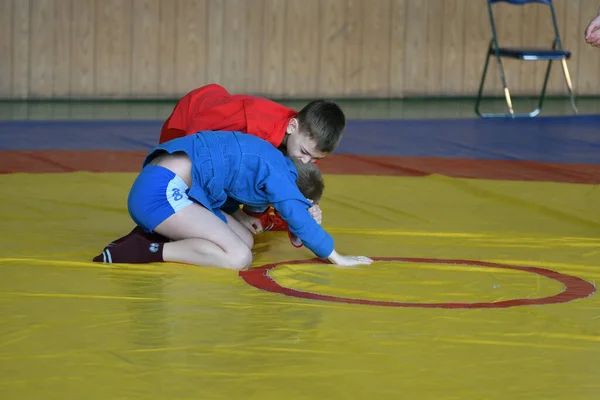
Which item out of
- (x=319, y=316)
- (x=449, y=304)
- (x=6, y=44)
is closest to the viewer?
(x=319, y=316)

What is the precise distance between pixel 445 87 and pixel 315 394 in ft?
25.4

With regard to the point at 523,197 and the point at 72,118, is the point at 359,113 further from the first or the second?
the point at 523,197

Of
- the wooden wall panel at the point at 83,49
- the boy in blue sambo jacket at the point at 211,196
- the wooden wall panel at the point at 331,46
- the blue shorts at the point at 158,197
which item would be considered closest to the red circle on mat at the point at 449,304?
→ the boy in blue sambo jacket at the point at 211,196

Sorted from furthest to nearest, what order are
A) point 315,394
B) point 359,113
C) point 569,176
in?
point 359,113
point 569,176
point 315,394

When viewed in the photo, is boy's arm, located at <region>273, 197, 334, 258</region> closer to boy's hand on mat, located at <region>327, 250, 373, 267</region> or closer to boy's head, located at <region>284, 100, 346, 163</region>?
boy's hand on mat, located at <region>327, 250, 373, 267</region>

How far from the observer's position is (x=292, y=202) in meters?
2.74

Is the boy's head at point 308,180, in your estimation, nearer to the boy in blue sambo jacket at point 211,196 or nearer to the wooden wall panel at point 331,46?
the boy in blue sambo jacket at point 211,196

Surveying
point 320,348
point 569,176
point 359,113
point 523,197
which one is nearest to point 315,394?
point 320,348

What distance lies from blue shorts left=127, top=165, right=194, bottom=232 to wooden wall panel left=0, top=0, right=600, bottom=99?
5603 mm

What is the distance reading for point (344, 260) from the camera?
9.19 ft

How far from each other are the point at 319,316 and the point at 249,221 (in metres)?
1.07

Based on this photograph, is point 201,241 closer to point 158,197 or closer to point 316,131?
point 158,197

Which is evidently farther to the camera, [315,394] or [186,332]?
[186,332]

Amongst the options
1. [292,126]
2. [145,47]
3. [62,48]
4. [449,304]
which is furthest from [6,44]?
[449,304]
